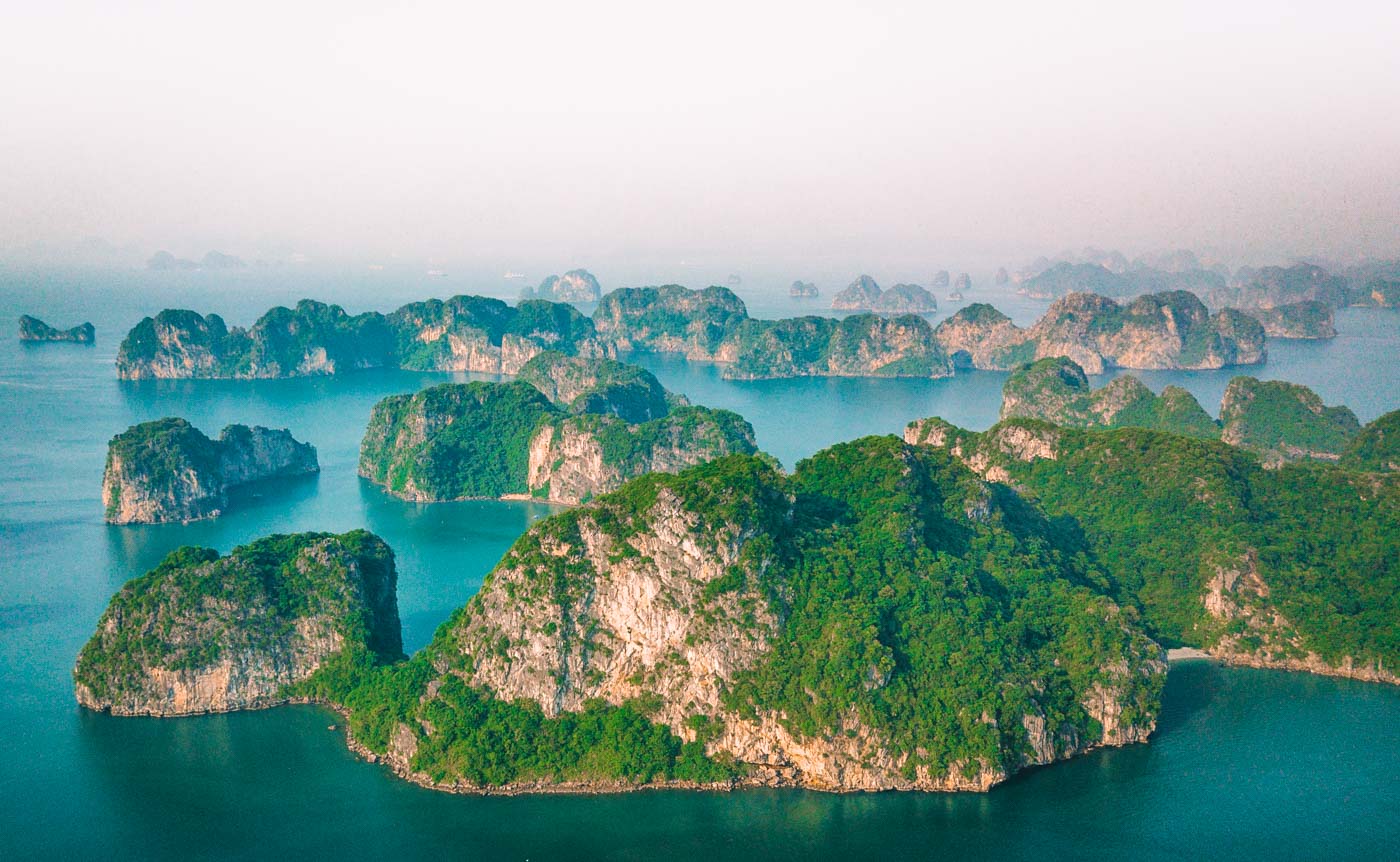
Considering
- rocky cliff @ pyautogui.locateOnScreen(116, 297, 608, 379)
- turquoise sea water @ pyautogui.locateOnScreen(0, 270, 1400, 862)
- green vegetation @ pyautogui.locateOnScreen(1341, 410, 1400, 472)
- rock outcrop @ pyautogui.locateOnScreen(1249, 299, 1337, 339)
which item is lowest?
turquoise sea water @ pyautogui.locateOnScreen(0, 270, 1400, 862)

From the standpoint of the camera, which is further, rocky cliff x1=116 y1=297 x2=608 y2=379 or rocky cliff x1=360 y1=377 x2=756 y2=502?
rocky cliff x1=116 y1=297 x2=608 y2=379

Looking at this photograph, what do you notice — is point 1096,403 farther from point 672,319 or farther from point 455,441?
point 672,319

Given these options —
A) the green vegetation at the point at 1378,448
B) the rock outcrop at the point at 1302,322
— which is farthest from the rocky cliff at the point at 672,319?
the green vegetation at the point at 1378,448

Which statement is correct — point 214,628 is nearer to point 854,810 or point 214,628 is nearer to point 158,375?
point 854,810

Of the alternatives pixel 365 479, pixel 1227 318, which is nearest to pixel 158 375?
pixel 365 479

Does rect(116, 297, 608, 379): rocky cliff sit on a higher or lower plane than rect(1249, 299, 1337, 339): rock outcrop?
lower

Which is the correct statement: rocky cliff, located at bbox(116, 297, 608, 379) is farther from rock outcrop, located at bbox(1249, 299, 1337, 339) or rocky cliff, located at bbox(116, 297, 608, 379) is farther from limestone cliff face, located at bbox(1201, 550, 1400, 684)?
rock outcrop, located at bbox(1249, 299, 1337, 339)

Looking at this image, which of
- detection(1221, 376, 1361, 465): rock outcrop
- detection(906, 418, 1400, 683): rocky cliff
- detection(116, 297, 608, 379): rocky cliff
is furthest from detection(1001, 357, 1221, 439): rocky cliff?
detection(116, 297, 608, 379): rocky cliff
